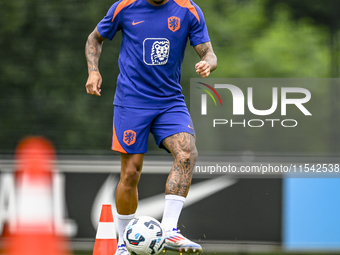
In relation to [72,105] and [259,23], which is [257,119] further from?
[72,105]

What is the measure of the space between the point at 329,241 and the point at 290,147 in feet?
3.03

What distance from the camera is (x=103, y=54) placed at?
520 centimetres

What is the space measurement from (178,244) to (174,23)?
4.78 feet

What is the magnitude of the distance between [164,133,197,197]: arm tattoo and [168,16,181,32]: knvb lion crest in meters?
0.72

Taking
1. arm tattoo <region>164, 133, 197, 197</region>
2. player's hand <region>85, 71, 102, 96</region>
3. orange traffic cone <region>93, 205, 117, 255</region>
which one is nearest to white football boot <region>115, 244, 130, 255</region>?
orange traffic cone <region>93, 205, 117, 255</region>

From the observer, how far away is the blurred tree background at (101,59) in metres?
5.09

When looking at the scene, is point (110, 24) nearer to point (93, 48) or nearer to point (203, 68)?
point (93, 48)

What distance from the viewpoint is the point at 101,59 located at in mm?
5176

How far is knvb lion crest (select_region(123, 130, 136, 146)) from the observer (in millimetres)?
3656

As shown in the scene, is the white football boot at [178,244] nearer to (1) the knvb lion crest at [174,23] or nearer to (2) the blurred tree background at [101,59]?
(1) the knvb lion crest at [174,23]

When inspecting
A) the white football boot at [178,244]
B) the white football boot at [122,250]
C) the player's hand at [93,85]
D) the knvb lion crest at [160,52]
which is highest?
the knvb lion crest at [160,52]

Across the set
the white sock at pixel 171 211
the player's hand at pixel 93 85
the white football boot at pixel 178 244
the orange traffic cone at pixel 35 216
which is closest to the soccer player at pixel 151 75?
the player's hand at pixel 93 85

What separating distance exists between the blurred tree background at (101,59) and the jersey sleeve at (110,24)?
1.35 m

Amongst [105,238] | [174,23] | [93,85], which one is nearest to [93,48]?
[93,85]
